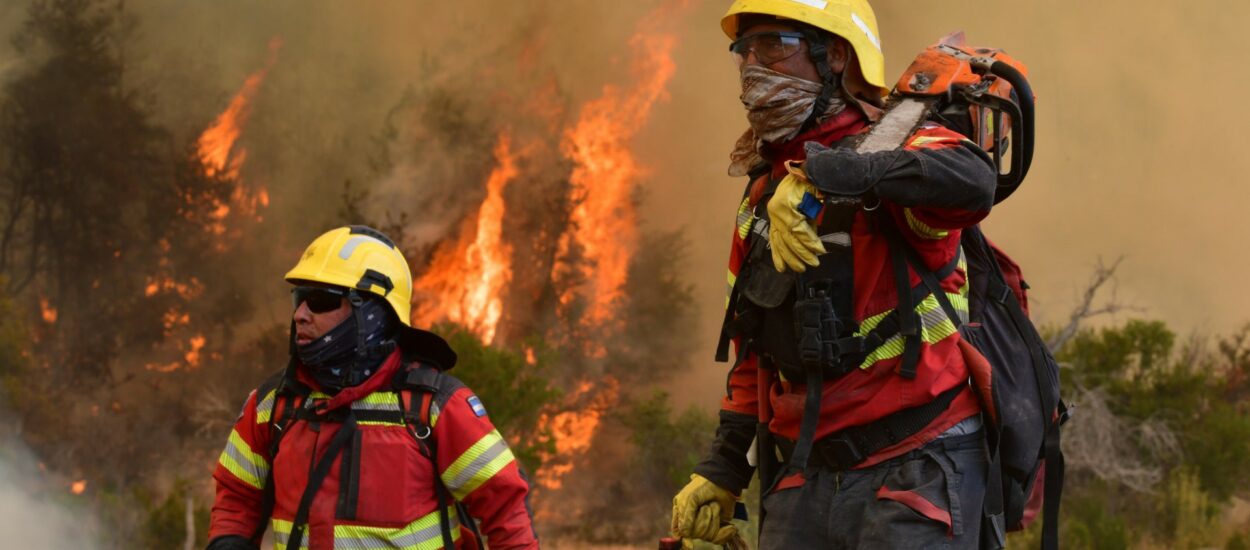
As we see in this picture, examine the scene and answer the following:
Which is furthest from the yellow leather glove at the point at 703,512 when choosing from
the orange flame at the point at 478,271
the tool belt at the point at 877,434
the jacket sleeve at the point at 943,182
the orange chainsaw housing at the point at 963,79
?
the orange flame at the point at 478,271

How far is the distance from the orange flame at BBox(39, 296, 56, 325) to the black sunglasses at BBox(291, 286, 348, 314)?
875cm

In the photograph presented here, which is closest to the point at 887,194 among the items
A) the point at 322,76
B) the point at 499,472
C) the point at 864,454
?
the point at 864,454

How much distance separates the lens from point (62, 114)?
12289 mm

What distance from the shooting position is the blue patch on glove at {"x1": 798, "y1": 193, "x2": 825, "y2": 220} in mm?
2953

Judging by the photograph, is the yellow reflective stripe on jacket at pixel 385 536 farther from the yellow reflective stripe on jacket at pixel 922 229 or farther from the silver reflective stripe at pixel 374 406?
the yellow reflective stripe on jacket at pixel 922 229

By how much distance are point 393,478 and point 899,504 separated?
175 centimetres

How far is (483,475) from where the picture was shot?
420cm

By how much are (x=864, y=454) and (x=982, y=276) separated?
61 cm

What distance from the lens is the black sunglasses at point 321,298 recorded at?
14.5ft

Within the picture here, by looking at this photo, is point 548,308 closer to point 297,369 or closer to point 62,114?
point 62,114

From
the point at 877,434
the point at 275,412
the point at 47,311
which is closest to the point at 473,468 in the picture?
the point at 275,412

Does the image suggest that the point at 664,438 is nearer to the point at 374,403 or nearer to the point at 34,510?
the point at 34,510

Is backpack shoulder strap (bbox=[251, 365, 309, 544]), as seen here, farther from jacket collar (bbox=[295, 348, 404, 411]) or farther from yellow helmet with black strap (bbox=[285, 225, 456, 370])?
yellow helmet with black strap (bbox=[285, 225, 456, 370])

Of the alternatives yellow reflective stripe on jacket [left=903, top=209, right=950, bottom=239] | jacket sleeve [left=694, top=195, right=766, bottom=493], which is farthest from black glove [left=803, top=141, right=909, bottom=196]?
jacket sleeve [left=694, top=195, right=766, bottom=493]
